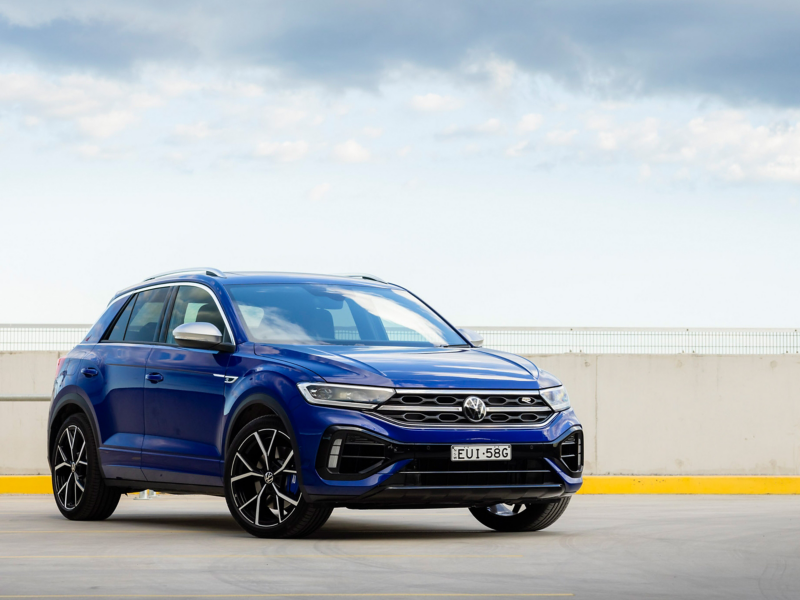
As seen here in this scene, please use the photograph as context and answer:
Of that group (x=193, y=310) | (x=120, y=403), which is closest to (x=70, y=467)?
(x=120, y=403)

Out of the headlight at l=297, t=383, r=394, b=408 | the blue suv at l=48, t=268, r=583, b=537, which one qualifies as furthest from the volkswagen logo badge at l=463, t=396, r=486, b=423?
the headlight at l=297, t=383, r=394, b=408

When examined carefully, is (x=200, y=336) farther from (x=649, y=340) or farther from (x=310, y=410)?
(x=649, y=340)

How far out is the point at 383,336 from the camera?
33.0 ft

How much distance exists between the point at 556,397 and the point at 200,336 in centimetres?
Answer: 240

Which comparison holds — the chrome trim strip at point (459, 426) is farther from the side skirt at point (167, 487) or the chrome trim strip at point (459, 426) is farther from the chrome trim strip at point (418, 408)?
the side skirt at point (167, 487)

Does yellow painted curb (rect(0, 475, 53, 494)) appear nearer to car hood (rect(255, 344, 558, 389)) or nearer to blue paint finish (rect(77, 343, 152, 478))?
blue paint finish (rect(77, 343, 152, 478))

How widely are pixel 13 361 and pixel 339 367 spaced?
15.7m

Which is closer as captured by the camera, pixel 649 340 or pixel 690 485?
pixel 690 485

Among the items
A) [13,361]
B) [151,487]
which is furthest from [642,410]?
[151,487]

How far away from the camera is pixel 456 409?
8.38 metres

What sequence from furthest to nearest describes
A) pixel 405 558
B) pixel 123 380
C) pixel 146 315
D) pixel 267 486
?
pixel 146 315
pixel 123 380
pixel 267 486
pixel 405 558

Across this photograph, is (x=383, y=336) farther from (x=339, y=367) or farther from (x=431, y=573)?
(x=431, y=573)

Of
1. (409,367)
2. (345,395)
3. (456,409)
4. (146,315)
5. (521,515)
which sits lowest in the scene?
(521,515)

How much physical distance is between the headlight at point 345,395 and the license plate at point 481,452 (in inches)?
21.5
